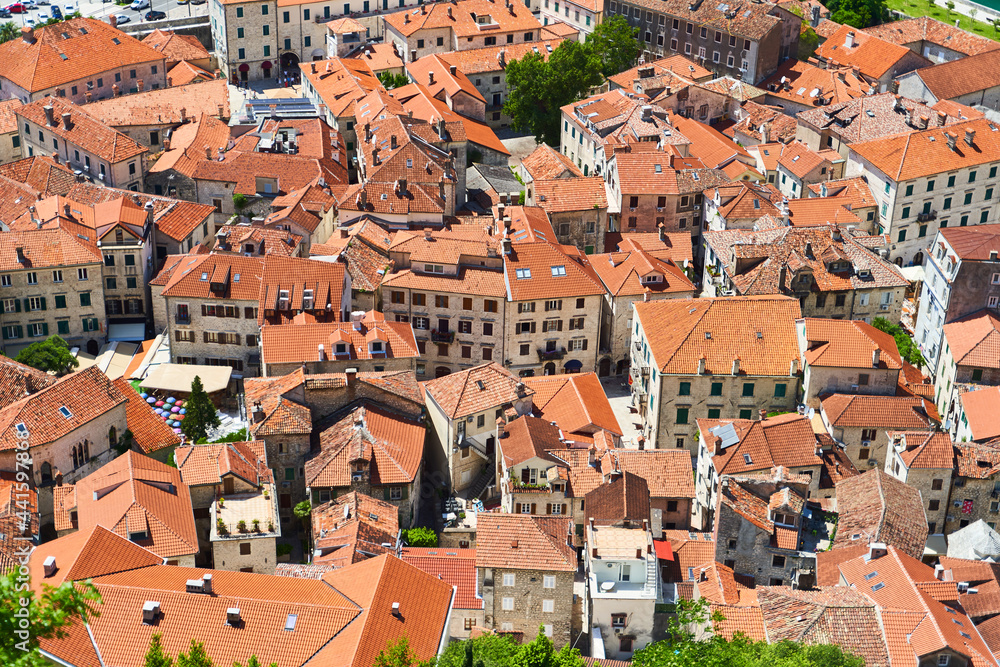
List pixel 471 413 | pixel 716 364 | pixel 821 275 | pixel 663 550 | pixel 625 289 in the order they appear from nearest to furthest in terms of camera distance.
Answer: pixel 663 550
pixel 471 413
pixel 716 364
pixel 821 275
pixel 625 289

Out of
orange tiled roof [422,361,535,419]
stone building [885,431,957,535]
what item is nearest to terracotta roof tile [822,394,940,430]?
stone building [885,431,957,535]

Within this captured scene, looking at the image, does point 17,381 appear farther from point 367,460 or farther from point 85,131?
point 85,131

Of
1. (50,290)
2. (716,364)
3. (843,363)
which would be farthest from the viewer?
(50,290)

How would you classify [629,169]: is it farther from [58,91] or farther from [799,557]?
[58,91]

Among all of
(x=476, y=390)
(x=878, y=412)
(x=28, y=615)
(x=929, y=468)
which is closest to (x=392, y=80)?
(x=476, y=390)

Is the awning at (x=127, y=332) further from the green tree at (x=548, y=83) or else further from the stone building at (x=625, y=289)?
the green tree at (x=548, y=83)

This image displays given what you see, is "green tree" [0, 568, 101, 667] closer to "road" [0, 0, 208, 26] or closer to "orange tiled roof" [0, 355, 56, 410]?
"orange tiled roof" [0, 355, 56, 410]

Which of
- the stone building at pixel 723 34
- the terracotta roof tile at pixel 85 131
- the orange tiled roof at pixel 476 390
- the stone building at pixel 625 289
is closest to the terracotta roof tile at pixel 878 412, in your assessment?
the stone building at pixel 625 289
